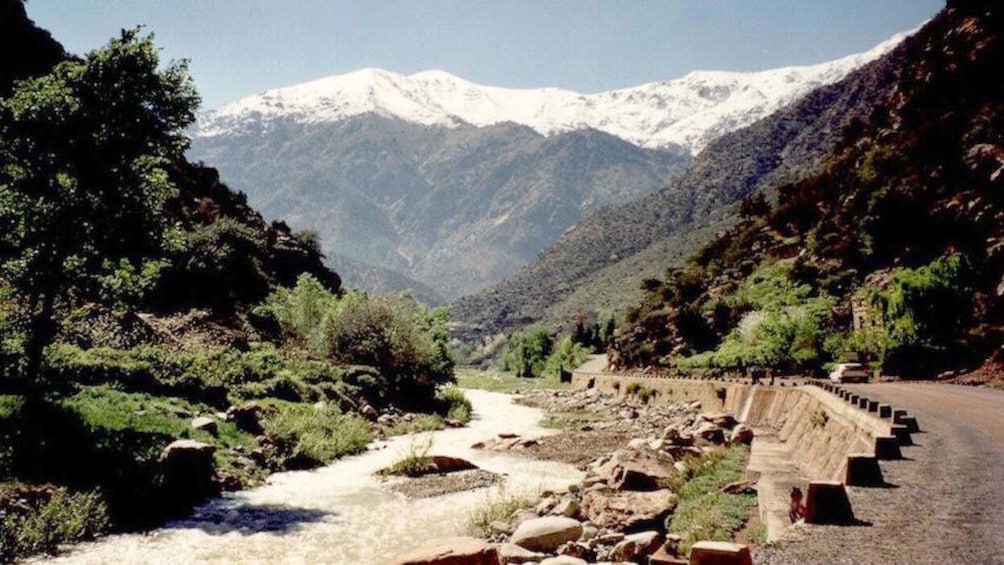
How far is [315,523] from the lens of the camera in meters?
16.4

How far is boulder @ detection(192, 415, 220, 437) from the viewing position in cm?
2223

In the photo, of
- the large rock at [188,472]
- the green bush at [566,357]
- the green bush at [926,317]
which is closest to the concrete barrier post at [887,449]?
the large rock at [188,472]

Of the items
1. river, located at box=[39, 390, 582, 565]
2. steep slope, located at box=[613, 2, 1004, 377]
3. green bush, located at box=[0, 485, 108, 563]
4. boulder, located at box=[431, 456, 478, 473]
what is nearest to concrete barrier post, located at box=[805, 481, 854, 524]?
river, located at box=[39, 390, 582, 565]

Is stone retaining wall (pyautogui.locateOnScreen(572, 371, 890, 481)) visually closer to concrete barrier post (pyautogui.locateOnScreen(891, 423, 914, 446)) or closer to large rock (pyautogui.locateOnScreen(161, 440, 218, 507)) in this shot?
concrete barrier post (pyautogui.locateOnScreen(891, 423, 914, 446))

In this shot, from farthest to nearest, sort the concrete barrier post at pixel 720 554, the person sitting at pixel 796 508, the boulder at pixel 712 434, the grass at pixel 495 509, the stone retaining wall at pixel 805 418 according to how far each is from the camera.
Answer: the boulder at pixel 712 434
the grass at pixel 495 509
the stone retaining wall at pixel 805 418
the person sitting at pixel 796 508
the concrete barrier post at pixel 720 554

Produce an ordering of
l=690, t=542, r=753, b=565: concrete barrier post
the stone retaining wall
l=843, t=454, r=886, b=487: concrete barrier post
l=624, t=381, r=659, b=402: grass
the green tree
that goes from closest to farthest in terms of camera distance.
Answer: l=690, t=542, r=753, b=565: concrete barrier post
l=843, t=454, r=886, b=487: concrete barrier post
the stone retaining wall
l=624, t=381, r=659, b=402: grass
the green tree

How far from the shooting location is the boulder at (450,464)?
912 inches

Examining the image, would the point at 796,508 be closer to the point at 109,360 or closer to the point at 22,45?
the point at 109,360

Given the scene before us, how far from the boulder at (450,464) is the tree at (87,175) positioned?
1168 cm

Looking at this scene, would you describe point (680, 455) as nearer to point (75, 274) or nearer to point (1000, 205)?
point (75, 274)

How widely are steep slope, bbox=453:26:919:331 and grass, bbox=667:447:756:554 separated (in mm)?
114733

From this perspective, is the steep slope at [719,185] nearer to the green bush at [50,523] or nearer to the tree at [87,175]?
the tree at [87,175]

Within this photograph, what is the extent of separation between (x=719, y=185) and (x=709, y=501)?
6894 inches

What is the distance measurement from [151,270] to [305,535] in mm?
10655
